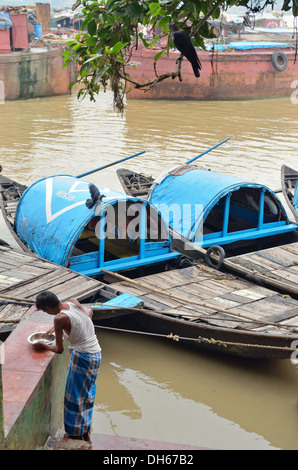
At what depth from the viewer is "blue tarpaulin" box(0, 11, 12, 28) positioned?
28403 millimetres

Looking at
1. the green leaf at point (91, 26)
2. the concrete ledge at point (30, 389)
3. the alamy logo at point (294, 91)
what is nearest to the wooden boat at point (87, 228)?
the concrete ledge at point (30, 389)

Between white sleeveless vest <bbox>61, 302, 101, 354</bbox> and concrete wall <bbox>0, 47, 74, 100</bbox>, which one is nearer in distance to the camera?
white sleeveless vest <bbox>61, 302, 101, 354</bbox>

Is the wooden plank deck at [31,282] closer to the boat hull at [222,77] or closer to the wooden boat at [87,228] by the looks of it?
the wooden boat at [87,228]

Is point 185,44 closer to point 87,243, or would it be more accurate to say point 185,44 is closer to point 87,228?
point 87,243

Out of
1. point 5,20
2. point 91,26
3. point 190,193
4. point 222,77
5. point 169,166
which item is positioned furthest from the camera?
point 222,77

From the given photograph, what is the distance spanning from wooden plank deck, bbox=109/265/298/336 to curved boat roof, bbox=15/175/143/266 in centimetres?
105

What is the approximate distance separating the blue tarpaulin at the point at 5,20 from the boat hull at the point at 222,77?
252 inches

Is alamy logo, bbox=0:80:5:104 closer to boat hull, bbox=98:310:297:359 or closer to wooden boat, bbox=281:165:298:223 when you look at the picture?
wooden boat, bbox=281:165:298:223

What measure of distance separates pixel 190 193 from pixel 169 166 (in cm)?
817

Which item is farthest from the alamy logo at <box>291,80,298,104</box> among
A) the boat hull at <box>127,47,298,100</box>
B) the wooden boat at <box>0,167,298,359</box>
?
the wooden boat at <box>0,167,298,359</box>

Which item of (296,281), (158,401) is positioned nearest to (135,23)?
(158,401)

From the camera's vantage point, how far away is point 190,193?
9.86m

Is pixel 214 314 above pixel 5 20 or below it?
below

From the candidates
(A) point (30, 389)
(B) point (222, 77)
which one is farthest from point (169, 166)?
(A) point (30, 389)
